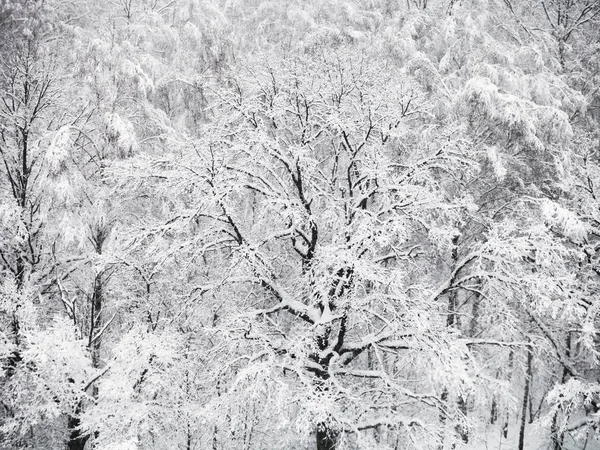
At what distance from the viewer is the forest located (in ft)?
27.6

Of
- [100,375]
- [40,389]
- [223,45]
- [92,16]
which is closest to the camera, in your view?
[40,389]

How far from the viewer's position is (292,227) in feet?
30.5

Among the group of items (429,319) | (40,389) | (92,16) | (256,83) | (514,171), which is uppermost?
(92,16)

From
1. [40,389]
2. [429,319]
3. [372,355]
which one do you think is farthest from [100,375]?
[372,355]

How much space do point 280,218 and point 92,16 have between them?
1364cm

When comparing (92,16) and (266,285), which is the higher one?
(92,16)

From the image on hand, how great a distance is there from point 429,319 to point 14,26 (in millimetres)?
15897

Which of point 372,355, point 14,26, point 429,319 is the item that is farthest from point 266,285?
point 14,26

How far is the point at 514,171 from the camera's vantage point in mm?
11953

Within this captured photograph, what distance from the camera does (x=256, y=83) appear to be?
10406 mm

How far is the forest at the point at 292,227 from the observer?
8.40 metres

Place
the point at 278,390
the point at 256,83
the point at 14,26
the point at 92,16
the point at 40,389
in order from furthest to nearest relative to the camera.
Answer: the point at 92,16, the point at 14,26, the point at 256,83, the point at 40,389, the point at 278,390

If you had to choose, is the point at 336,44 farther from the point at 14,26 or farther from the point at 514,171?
the point at 14,26

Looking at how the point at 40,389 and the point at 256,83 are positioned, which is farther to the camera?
the point at 256,83
